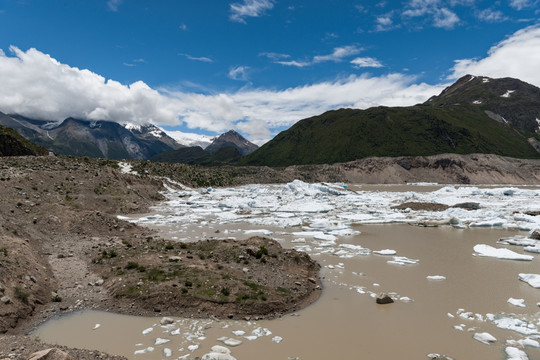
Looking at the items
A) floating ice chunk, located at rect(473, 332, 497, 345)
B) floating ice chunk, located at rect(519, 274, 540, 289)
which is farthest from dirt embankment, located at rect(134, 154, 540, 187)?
floating ice chunk, located at rect(473, 332, 497, 345)

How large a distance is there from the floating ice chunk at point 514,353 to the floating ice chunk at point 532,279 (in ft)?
26.3

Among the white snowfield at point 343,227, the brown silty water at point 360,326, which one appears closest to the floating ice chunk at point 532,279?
the white snowfield at point 343,227

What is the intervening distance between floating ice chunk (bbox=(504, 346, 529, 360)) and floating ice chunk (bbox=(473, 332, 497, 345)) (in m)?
0.48

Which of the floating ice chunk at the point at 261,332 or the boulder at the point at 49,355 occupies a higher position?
the boulder at the point at 49,355

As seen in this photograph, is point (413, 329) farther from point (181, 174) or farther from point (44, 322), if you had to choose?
point (181, 174)

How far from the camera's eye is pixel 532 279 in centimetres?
1619

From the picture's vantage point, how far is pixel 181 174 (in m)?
78.1

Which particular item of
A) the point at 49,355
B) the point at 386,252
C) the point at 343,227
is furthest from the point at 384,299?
the point at 343,227

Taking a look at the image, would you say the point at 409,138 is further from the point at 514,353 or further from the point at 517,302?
the point at 514,353

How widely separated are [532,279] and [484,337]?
28.4ft

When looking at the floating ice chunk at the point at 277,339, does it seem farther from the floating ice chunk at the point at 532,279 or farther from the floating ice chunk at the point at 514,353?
the floating ice chunk at the point at 532,279

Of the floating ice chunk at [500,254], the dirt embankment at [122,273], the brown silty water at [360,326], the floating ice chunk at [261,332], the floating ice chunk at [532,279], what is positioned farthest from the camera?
the floating ice chunk at [500,254]

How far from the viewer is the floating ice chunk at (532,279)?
1569 cm

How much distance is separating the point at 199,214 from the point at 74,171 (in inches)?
732
